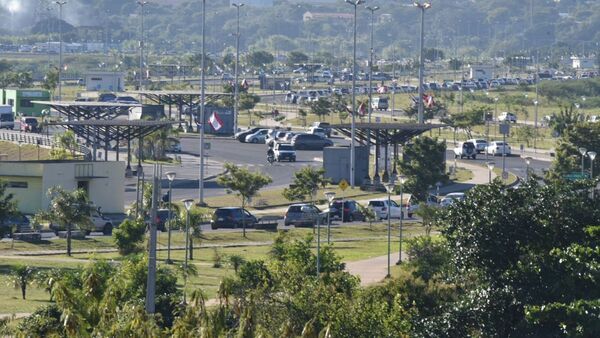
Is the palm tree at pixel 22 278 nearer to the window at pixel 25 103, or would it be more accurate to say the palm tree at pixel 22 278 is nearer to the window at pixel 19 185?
the window at pixel 19 185

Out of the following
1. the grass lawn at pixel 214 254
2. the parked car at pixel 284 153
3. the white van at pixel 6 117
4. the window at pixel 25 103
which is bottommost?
the grass lawn at pixel 214 254

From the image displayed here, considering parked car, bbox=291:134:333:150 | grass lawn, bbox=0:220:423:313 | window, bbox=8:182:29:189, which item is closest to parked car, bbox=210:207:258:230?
grass lawn, bbox=0:220:423:313

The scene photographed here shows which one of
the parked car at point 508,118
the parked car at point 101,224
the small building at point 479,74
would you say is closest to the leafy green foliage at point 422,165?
the parked car at point 101,224

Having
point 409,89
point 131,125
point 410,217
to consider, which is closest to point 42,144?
point 131,125

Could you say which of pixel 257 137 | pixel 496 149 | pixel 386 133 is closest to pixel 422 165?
pixel 386 133

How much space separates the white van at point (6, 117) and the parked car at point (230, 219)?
145ft

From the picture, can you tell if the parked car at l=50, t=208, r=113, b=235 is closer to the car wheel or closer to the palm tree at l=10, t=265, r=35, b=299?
the car wheel

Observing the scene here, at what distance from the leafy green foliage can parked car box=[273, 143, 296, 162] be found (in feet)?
60.8

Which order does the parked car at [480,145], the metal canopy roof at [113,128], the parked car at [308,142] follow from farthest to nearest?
the parked car at [308,142] → the parked car at [480,145] → the metal canopy roof at [113,128]

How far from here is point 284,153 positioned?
83750 mm

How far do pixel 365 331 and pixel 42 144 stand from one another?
55.6m

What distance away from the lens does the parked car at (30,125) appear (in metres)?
95.1

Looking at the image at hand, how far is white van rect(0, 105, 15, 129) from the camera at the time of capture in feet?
322

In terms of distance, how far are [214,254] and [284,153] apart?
3773 cm
